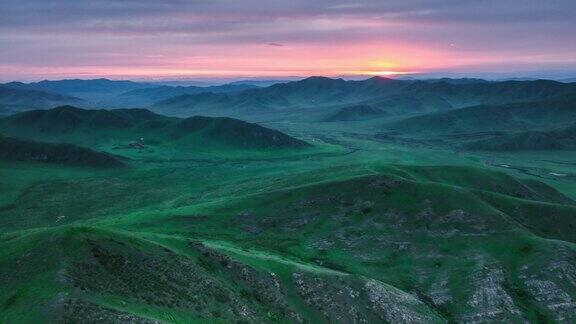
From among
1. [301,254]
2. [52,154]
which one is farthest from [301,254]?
[52,154]

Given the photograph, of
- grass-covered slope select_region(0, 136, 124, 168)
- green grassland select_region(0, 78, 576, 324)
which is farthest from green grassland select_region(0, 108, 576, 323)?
grass-covered slope select_region(0, 136, 124, 168)

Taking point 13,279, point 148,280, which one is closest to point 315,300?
point 148,280

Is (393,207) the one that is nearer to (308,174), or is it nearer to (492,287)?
(492,287)

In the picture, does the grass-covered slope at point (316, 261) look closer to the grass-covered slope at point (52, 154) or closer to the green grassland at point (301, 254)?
the green grassland at point (301, 254)

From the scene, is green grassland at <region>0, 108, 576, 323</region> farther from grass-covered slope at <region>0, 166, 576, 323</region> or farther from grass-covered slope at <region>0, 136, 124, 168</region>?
grass-covered slope at <region>0, 136, 124, 168</region>

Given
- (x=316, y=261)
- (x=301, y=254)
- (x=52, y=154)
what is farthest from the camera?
(x=52, y=154)

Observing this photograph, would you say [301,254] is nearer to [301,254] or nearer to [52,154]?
[301,254]

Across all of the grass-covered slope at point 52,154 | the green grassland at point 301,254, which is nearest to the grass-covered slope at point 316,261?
the green grassland at point 301,254

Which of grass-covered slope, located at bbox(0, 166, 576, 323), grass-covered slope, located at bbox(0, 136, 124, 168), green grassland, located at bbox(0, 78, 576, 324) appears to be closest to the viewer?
grass-covered slope, located at bbox(0, 166, 576, 323)
